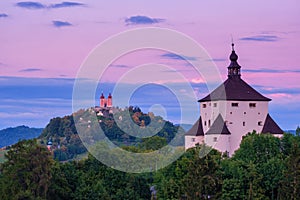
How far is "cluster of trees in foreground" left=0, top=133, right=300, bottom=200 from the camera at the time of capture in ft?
216

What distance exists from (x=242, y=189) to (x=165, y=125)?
72.9m

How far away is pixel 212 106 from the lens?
9644cm

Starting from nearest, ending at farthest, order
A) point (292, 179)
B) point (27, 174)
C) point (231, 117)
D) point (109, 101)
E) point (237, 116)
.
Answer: point (292, 179) < point (27, 174) < point (231, 117) < point (237, 116) < point (109, 101)

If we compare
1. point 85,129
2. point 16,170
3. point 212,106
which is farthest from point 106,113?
point 16,170

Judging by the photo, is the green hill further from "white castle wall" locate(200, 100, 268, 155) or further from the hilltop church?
"white castle wall" locate(200, 100, 268, 155)

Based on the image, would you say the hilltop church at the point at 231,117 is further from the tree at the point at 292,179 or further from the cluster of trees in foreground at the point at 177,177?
the tree at the point at 292,179

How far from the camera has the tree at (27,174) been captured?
66938mm

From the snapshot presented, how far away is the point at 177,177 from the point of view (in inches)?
2790

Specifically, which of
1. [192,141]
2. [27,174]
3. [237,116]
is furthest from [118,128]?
[27,174]

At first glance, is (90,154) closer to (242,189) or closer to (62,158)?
(242,189)

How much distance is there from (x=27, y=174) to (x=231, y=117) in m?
32.4

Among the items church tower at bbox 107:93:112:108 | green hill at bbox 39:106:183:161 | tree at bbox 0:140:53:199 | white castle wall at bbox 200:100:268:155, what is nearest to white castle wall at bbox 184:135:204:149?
white castle wall at bbox 200:100:268:155

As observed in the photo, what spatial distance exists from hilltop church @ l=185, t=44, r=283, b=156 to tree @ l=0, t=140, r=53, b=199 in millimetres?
27377

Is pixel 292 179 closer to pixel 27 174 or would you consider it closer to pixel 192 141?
pixel 27 174
